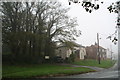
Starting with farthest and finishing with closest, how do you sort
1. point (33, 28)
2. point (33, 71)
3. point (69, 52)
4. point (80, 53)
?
point (80, 53) < point (69, 52) < point (33, 28) < point (33, 71)

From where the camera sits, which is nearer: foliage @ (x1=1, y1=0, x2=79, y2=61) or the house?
foliage @ (x1=1, y1=0, x2=79, y2=61)

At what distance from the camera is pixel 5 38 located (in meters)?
31.9

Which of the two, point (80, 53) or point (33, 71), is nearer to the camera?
point (33, 71)

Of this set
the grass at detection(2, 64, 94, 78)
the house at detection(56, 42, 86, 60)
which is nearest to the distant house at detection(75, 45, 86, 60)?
the house at detection(56, 42, 86, 60)

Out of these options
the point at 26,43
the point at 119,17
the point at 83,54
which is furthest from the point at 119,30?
the point at 83,54

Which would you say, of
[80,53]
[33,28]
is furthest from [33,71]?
[80,53]

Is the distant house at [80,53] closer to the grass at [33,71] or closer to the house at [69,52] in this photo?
the house at [69,52]

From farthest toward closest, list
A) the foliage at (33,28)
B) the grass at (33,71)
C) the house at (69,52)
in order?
the house at (69,52) < the foliage at (33,28) < the grass at (33,71)

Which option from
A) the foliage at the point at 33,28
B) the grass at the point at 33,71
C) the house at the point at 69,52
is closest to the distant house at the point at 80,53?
the house at the point at 69,52

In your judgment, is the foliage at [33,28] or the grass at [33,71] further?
the foliage at [33,28]

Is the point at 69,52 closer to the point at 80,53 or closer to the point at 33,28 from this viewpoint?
the point at 80,53

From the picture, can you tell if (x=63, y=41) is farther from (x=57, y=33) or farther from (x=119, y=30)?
(x=119, y=30)

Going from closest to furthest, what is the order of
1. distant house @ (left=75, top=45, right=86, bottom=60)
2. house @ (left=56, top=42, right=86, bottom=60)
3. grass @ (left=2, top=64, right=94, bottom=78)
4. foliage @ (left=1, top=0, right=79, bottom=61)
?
grass @ (left=2, top=64, right=94, bottom=78)
foliage @ (left=1, top=0, right=79, bottom=61)
house @ (left=56, top=42, right=86, bottom=60)
distant house @ (left=75, top=45, right=86, bottom=60)

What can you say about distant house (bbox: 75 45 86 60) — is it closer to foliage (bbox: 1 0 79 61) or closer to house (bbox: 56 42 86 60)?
house (bbox: 56 42 86 60)
